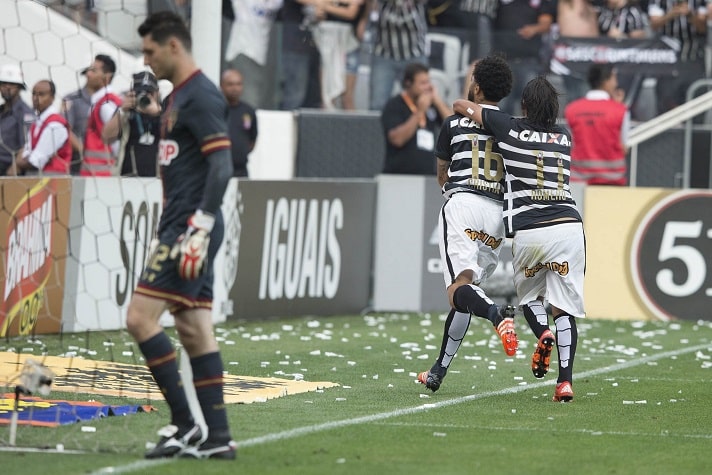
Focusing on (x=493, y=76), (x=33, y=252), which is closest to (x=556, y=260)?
(x=493, y=76)

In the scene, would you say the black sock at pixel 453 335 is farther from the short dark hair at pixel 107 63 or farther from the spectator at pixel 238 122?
the spectator at pixel 238 122

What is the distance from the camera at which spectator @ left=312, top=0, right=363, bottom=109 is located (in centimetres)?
1875

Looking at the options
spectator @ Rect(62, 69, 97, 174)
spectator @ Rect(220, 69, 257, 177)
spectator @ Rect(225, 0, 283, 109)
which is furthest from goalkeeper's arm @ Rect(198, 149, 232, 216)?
spectator @ Rect(225, 0, 283, 109)

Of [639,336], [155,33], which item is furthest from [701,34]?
[155,33]

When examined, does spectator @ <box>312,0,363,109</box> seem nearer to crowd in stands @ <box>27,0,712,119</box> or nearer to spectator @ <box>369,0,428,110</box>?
crowd in stands @ <box>27,0,712,119</box>

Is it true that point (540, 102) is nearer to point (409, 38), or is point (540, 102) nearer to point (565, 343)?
point (565, 343)

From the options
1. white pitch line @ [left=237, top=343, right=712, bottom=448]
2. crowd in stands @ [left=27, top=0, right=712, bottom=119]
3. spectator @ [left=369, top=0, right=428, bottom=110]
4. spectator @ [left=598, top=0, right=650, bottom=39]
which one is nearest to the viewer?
white pitch line @ [left=237, top=343, right=712, bottom=448]

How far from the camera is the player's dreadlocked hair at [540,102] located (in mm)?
9383

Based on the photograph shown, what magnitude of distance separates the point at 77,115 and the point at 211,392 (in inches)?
289

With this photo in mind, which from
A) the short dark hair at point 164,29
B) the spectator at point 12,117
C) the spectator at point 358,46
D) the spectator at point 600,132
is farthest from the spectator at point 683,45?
the short dark hair at point 164,29

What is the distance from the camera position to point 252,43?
18.4 metres

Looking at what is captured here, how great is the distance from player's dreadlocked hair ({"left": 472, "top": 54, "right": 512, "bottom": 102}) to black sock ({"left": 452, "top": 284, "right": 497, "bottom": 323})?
1.24m

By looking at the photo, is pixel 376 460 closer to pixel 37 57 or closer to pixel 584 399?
pixel 584 399

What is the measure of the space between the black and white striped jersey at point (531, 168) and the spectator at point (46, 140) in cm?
507
